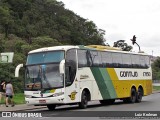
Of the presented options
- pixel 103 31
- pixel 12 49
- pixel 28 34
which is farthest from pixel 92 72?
pixel 103 31

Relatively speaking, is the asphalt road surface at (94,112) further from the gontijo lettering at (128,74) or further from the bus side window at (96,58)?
the gontijo lettering at (128,74)

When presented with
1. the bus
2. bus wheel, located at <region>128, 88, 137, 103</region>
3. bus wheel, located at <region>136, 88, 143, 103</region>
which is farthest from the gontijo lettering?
bus wheel, located at <region>136, 88, 143, 103</region>

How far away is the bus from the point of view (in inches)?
923

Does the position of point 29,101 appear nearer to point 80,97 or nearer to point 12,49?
point 80,97

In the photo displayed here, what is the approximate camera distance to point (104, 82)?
1093 inches

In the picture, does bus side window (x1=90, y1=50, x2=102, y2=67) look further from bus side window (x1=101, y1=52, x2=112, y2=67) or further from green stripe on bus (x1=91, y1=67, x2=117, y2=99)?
bus side window (x1=101, y1=52, x2=112, y2=67)

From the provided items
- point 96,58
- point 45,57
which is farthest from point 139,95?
point 45,57

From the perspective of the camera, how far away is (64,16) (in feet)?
438

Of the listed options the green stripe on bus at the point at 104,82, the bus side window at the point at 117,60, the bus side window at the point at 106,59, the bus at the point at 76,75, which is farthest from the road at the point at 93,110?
the bus side window at the point at 117,60

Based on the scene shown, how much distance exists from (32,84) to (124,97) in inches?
345

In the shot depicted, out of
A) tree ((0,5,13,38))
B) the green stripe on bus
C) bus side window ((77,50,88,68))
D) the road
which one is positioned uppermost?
tree ((0,5,13,38))

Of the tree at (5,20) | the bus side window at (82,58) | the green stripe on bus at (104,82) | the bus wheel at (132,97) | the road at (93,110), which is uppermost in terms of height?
the tree at (5,20)

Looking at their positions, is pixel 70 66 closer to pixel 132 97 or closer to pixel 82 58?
pixel 82 58

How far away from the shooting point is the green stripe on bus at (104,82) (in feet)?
88.1
